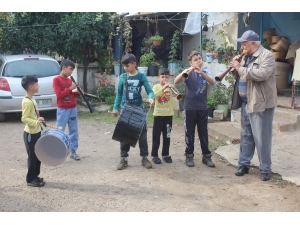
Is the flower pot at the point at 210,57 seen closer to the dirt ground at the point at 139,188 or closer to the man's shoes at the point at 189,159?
the dirt ground at the point at 139,188

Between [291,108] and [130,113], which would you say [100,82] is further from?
[130,113]

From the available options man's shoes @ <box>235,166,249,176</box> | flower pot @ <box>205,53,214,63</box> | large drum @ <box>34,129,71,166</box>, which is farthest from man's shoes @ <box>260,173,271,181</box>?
flower pot @ <box>205,53,214,63</box>

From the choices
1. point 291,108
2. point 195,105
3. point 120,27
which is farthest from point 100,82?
point 195,105

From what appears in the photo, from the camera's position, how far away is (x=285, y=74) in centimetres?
942

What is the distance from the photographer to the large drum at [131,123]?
16.7ft

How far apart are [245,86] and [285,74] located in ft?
16.1

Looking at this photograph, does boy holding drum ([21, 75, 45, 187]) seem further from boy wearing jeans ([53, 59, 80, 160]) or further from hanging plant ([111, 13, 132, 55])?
hanging plant ([111, 13, 132, 55])

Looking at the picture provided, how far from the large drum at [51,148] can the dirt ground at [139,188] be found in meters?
0.40

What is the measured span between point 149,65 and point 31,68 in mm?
3879

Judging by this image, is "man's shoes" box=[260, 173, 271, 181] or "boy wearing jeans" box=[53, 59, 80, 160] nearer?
"man's shoes" box=[260, 173, 271, 181]

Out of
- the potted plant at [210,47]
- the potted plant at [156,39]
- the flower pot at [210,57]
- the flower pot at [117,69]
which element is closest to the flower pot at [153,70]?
the potted plant at [156,39]

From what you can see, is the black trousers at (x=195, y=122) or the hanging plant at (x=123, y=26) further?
the hanging plant at (x=123, y=26)

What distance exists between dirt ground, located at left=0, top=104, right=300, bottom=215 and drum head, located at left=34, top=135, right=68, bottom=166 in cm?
40

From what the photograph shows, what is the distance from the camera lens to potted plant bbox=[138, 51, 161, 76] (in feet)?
38.7
